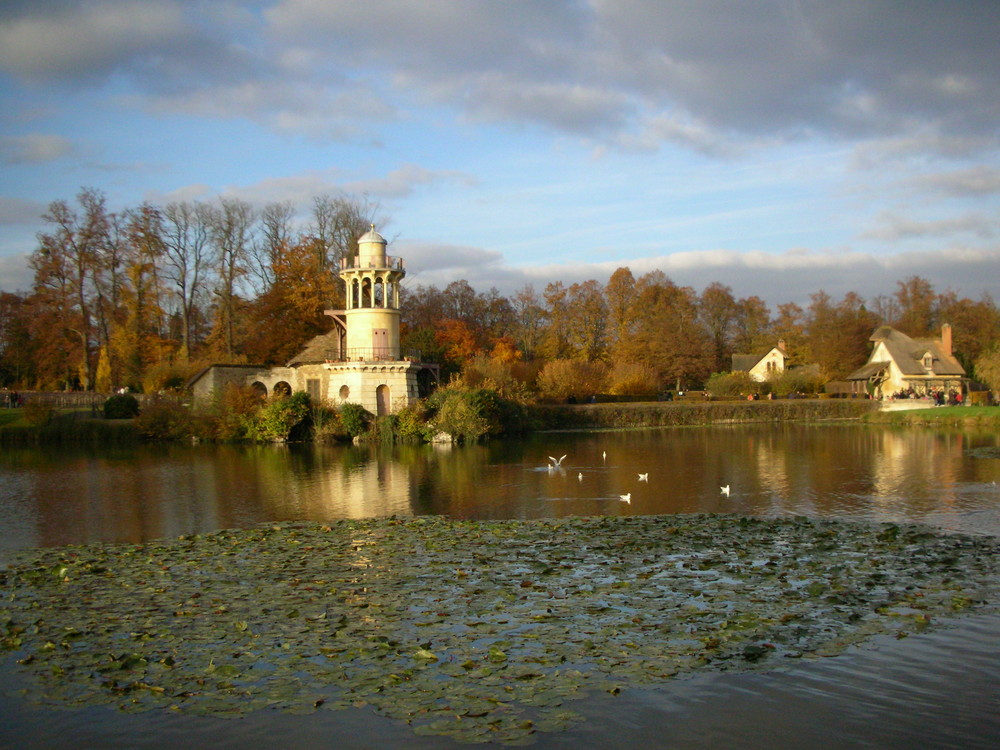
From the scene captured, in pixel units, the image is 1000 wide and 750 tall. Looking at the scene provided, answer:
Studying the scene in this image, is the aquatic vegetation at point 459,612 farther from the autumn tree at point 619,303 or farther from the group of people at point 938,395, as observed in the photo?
the autumn tree at point 619,303

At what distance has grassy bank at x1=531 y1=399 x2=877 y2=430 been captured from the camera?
168 feet

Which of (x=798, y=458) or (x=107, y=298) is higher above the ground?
(x=107, y=298)

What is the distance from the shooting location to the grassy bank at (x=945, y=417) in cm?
4528

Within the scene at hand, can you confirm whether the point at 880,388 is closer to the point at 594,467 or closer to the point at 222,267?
A: the point at 594,467

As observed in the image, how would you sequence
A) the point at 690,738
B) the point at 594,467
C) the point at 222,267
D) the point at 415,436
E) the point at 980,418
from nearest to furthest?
the point at 690,738, the point at 594,467, the point at 415,436, the point at 980,418, the point at 222,267

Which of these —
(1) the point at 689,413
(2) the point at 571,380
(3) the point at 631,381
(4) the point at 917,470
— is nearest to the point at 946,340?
(1) the point at 689,413

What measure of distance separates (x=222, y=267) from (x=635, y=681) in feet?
178

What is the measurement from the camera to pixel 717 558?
41.9 ft

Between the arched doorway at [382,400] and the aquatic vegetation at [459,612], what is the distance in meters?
29.5

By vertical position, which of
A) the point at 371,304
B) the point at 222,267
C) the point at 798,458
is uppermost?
the point at 222,267

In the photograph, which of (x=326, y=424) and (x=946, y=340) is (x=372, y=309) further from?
(x=946, y=340)

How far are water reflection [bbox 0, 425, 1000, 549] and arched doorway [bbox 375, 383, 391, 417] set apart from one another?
17.4ft

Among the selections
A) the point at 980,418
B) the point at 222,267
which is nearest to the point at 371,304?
the point at 222,267

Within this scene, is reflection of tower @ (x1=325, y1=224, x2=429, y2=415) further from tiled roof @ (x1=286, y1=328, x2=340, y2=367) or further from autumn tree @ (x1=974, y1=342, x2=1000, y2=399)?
autumn tree @ (x1=974, y1=342, x2=1000, y2=399)
